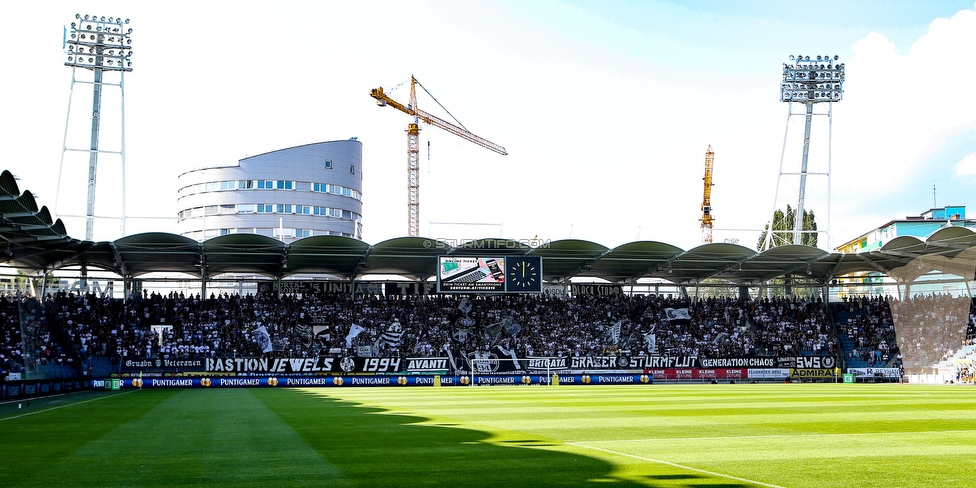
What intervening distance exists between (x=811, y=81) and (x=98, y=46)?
5327cm

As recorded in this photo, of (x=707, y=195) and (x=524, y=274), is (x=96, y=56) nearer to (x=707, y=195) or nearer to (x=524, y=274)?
(x=524, y=274)

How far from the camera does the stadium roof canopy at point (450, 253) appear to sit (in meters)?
50.5

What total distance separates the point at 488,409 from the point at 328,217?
75515 millimetres

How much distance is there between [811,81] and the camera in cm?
6431

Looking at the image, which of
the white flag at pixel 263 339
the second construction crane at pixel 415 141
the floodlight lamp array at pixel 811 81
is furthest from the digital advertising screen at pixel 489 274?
the second construction crane at pixel 415 141

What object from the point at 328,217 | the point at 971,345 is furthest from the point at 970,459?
the point at 328,217

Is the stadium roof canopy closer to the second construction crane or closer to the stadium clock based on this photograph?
the stadium clock

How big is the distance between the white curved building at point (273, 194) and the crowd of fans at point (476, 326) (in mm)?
36107

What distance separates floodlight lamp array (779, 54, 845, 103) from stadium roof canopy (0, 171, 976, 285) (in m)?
13.7

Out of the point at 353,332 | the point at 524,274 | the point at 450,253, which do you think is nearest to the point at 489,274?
the point at 524,274

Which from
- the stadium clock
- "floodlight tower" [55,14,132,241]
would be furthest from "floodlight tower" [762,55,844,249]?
"floodlight tower" [55,14,132,241]

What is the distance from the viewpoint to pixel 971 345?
52812mm

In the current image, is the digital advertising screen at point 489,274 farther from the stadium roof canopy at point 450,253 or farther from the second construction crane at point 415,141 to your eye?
the second construction crane at point 415,141

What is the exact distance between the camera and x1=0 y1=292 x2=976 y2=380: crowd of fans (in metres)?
52.8
